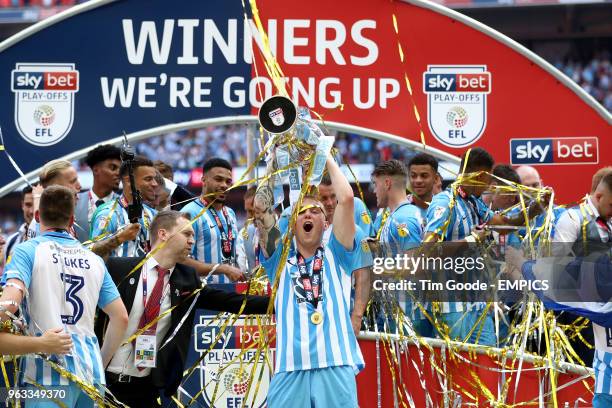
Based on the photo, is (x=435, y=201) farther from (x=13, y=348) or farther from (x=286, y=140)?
(x=13, y=348)

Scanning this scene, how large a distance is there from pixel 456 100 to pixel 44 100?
383cm

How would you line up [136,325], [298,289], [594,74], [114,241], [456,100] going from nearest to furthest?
[298,289] < [136,325] < [114,241] < [456,100] < [594,74]

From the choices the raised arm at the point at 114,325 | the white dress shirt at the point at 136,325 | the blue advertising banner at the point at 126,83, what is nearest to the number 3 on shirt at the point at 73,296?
the raised arm at the point at 114,325

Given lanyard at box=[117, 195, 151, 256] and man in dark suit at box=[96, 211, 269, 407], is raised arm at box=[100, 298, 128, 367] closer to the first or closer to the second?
man in dark suit at box=[96, 211, 269, 407]

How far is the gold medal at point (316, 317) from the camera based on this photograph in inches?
231

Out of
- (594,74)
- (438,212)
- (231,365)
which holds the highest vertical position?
(594,74)

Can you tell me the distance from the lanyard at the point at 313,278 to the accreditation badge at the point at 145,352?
1.15 meters

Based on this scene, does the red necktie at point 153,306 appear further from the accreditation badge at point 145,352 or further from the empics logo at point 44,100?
the empics logo at point 44,100

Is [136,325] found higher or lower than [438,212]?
lower

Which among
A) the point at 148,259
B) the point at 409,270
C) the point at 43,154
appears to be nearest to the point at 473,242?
the point at 409,270

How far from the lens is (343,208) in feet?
19.2

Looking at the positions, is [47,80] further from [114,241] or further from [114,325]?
[114,325]

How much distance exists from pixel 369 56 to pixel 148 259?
12.3 ft

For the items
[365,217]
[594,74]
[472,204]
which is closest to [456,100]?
[472,204]
